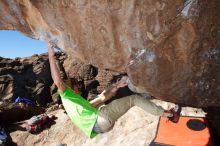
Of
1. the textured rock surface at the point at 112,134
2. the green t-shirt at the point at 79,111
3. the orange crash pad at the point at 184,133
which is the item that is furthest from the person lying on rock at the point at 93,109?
the textured rock surface at the point at 112,134

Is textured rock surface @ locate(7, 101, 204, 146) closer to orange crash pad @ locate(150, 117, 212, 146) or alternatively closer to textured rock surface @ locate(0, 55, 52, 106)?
orange crash pad @ locate(150, 117, 212, 146)

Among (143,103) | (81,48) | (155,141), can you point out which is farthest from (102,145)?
(81,48)

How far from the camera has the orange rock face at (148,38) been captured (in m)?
3.67

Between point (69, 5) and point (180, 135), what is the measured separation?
366 centimetres

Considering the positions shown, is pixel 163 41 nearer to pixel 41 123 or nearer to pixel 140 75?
pixel 140 75

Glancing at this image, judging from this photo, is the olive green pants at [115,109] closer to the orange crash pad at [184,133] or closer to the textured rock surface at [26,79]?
the orange crash pad at [184,133]

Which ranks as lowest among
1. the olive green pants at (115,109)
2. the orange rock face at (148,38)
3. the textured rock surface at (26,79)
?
the textured rock surface at (26,79)

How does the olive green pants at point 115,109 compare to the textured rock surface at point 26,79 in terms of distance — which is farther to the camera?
the textured rock surface at point 26,79

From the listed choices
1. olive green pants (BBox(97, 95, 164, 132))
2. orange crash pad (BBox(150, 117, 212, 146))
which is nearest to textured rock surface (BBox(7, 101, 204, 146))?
orange crash pad (BBox(150, 117, 212, 146))

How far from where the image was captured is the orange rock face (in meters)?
A: 3.67

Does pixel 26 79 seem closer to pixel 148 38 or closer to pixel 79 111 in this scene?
pixel 79 111

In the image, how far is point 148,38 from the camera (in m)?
3.92

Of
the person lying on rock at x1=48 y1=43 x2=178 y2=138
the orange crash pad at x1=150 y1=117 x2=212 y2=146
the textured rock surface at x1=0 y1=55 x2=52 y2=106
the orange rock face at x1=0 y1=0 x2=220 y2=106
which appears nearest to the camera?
the orange rock face at x1=0 y1=0 x2=220 y2=106

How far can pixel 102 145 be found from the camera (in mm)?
8727
